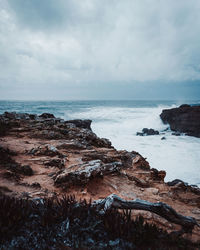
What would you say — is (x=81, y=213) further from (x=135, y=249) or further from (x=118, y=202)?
(x=135, y=249)

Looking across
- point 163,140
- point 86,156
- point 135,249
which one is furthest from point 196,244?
point 163,140

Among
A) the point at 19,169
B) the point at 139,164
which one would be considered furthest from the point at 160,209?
the point at 139,164

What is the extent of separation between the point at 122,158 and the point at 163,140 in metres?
16.9

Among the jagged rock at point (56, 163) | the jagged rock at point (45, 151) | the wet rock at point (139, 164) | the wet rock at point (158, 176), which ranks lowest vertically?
the wet rock at point (158, 176)

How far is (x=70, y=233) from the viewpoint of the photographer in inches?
83.7

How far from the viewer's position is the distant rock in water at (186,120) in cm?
2572

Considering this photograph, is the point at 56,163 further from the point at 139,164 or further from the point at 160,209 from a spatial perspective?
the point at 160,209

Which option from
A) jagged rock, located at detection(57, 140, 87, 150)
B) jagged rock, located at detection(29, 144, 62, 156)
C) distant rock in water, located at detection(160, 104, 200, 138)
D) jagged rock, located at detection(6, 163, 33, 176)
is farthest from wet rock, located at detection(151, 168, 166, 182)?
distant rock in water, located at detection(160, 104, 200, 138)

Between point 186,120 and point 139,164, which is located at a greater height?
point 186,120

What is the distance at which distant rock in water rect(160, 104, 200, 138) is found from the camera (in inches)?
1013

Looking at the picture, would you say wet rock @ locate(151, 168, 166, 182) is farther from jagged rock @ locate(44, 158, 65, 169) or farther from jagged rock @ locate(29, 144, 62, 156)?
jagged rock @ locate(29, 144, 62, 156)

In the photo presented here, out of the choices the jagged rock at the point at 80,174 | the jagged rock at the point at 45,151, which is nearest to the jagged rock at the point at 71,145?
the jagged rock at the point at 45,151

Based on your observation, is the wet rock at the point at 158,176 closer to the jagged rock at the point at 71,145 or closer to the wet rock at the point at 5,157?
the jagged rock at the point at 71,145

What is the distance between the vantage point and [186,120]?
2748cm
